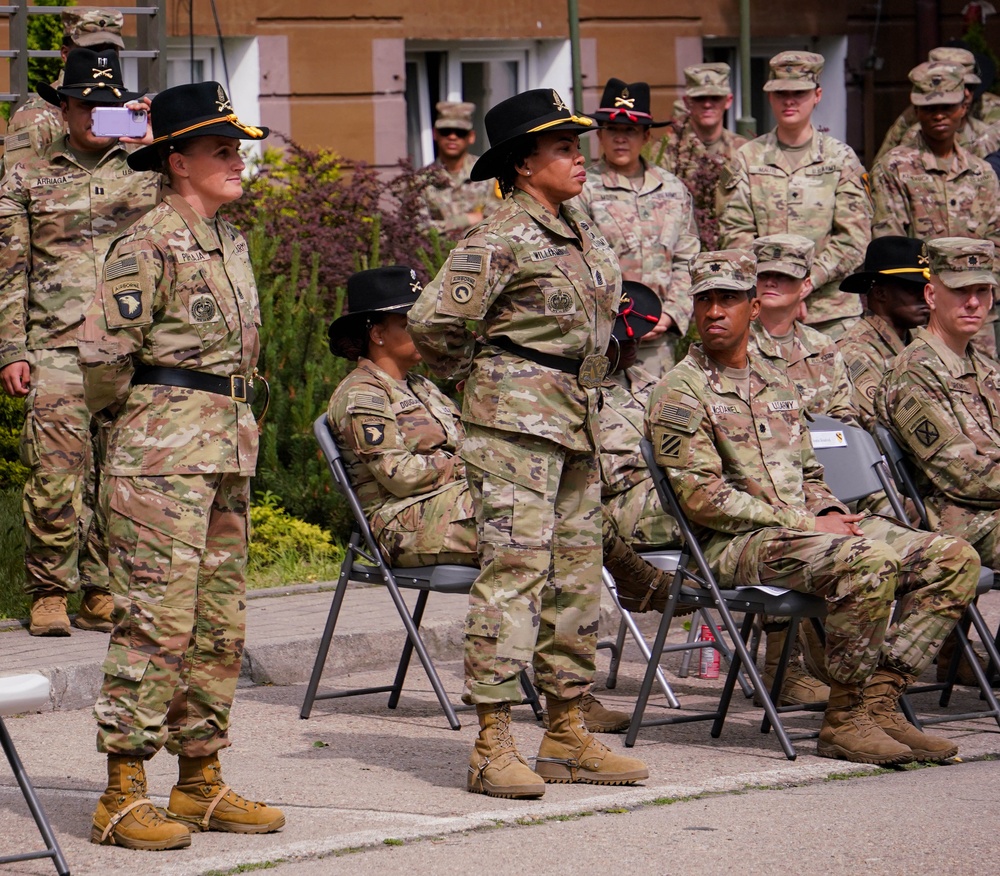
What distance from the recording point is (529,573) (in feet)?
20.5

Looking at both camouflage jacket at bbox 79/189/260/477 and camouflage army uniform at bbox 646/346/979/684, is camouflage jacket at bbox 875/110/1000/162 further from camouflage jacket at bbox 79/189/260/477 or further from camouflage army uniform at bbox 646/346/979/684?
camouflage jacket at bbox 79/189/260/477

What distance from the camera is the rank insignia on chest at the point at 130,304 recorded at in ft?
18.1

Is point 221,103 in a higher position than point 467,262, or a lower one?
higher

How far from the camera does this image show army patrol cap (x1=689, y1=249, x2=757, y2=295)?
714 centimetres

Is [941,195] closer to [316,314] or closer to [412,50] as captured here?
[316,314]

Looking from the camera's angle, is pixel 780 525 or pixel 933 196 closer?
pixel 780 525

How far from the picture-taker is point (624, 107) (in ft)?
34.0

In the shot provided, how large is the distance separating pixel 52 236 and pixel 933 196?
16.8ft

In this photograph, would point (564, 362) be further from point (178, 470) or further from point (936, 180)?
point (936, 180)

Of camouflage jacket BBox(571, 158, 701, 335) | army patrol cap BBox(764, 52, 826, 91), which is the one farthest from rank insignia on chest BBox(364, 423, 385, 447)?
army patrol cap BBox(764, 52, 826, 91)

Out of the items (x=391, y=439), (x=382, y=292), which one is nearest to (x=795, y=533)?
(x=391, y=439)

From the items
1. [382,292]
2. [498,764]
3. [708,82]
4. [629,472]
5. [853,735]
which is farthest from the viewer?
[708,82]

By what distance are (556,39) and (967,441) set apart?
954 centimetres

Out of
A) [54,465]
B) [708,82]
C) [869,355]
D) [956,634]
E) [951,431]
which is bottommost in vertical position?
[956,634]
